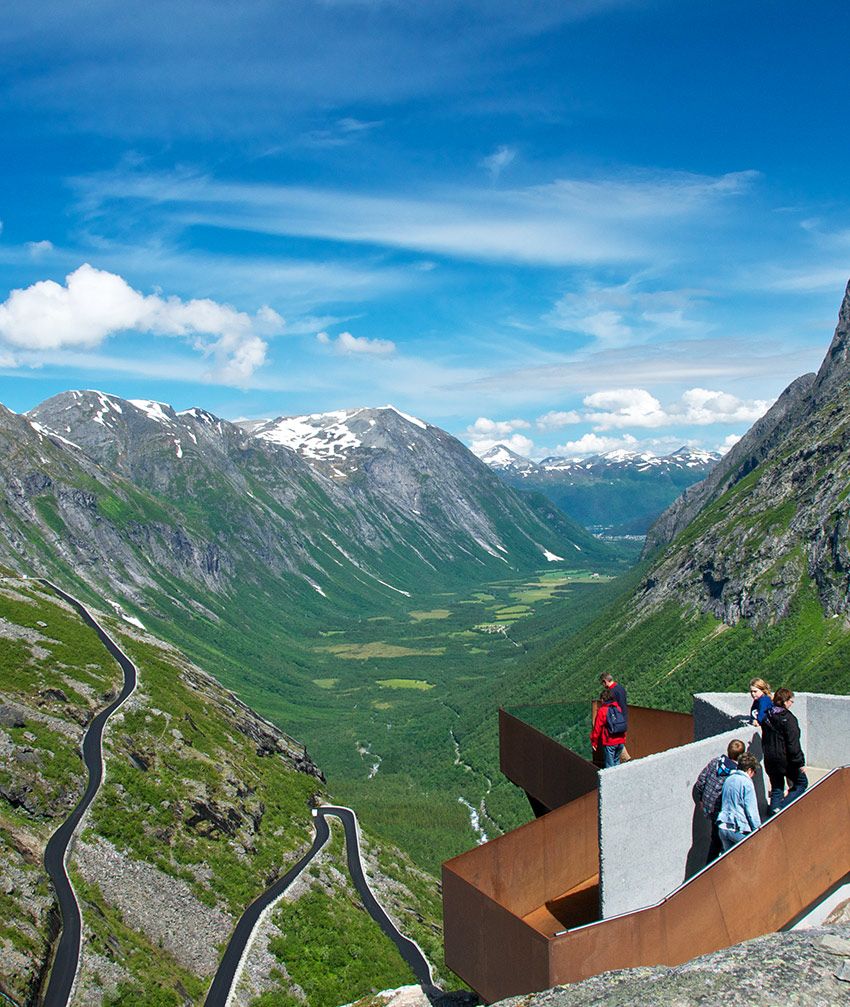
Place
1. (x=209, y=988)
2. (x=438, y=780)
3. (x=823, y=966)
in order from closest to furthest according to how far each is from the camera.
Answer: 1. (x=823, y=966)
2. (x=209, y=988)
3. (x=438, y=780)

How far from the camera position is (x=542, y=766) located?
2308 cm

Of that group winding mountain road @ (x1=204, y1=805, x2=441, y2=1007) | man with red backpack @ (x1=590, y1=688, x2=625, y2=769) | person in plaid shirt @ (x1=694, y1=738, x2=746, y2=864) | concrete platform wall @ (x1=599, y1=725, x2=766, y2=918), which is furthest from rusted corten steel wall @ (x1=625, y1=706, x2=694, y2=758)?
winding mountain road @ (x1=204, y1=805, x2=441, y2=1007)

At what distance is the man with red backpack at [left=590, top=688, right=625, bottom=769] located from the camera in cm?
2236

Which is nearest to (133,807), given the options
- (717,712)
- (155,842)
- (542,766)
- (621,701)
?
(155,842)

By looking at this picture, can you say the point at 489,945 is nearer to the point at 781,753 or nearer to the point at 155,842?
the point at 781,753

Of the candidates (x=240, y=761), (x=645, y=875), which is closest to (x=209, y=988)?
(x=240, y=761)

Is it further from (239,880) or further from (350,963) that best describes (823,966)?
(239,880)

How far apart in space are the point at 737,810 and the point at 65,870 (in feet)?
207

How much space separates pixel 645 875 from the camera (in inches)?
678

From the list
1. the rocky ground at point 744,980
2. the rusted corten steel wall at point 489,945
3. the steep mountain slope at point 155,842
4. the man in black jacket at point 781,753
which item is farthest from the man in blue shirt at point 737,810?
the steep mountain slope at point 155,842

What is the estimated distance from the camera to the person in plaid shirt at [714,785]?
17.3 m

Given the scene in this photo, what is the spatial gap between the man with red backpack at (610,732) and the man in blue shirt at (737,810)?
5321 millimetres

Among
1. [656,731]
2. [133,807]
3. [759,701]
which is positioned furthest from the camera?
[133,807]

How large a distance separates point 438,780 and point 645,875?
167930mm
